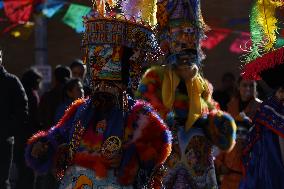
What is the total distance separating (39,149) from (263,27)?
92.2 inches

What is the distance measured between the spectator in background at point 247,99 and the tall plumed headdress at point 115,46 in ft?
11.3

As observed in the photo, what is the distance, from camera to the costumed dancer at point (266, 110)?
6824 millimetres

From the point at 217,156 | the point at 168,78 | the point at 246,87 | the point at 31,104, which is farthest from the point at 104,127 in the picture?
the point at 31,104

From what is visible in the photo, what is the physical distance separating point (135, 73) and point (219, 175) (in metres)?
3.44

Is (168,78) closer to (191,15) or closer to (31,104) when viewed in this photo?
(191,15)

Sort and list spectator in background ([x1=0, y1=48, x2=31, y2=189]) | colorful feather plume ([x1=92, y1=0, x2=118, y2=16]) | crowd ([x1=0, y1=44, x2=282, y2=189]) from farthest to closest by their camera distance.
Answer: spectator in background ([x1=0, y1=48, x2=31, y2=189]) < crowd ([x1=0, y1=44, x2=282, y2=189]) < colorful feather plume ([x1=92, y1=0, x2=118, y2=16])

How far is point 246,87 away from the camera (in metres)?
9.27

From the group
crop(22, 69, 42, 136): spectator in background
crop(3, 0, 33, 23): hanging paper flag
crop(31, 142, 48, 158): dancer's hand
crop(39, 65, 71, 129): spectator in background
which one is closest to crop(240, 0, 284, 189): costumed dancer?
crop(31, 142, 48, 158): dancer's hand

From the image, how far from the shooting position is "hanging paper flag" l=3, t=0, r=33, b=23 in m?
15.6

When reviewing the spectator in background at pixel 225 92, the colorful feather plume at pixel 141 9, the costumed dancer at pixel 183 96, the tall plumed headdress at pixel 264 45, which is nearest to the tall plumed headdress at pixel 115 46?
the colorful feather plume at pixel 141 9

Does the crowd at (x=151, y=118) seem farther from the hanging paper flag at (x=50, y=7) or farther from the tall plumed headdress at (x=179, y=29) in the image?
the hanging paper flag at (x=50, y=7)

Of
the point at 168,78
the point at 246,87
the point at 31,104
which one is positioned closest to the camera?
the point at 168,78

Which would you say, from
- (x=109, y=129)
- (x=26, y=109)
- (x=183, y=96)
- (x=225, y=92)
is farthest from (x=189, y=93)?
(x=225, y=92)

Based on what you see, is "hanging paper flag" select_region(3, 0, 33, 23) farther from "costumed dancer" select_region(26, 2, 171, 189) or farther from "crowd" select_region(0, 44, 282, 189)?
"costumed dancer" select_region(26, 2, 171, 189)
